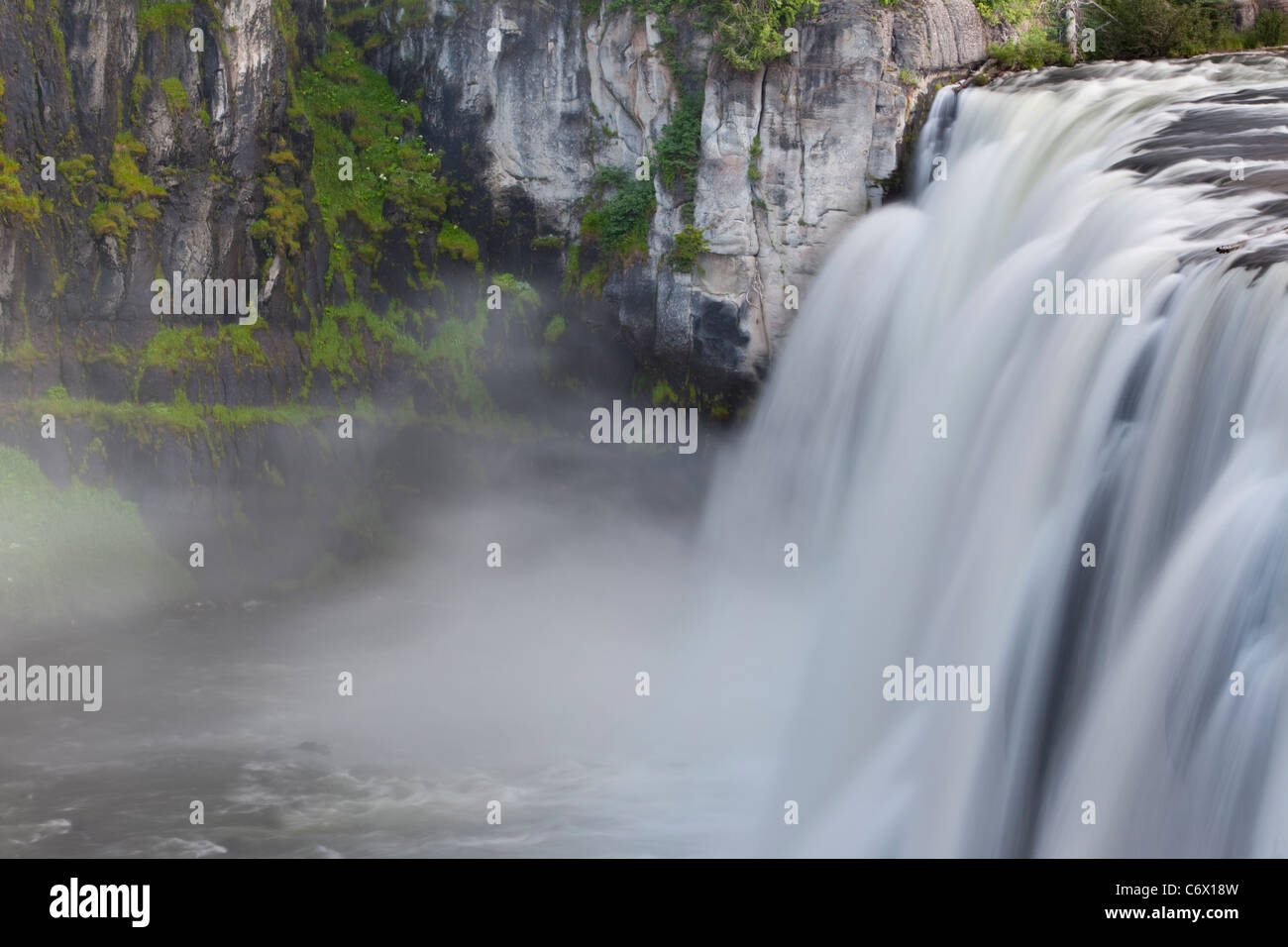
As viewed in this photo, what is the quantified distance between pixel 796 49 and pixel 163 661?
518 inches

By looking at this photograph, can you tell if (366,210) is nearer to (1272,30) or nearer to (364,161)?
(364,161)

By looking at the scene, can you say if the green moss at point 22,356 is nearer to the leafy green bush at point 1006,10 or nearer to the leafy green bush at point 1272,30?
the leafy green bush at point 1006,10

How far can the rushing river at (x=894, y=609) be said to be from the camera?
9141 mm

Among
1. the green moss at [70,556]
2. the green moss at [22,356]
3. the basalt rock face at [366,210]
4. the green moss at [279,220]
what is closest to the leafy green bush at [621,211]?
the basalt rock face at [366,210]

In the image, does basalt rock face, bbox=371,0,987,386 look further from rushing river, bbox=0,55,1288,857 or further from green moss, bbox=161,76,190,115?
green moss, bbox=161,76,190,115

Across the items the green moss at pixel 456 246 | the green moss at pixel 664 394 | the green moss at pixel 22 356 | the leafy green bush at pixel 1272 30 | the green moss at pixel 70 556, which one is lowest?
the green moss at pixel 70 556

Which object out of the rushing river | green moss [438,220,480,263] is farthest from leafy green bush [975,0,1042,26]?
green moss [438,220,480,263]

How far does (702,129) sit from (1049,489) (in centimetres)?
1025

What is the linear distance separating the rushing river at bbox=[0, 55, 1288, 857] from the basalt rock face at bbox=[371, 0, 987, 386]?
2.96 ft

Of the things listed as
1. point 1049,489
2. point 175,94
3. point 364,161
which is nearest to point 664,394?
point 364,161

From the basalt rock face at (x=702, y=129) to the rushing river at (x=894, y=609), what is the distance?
0.90m

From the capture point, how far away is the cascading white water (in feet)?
28.2

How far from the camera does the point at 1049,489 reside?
11.1m

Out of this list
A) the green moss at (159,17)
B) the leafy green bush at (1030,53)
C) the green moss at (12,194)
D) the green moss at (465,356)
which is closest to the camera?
the green moss at (12,194)
